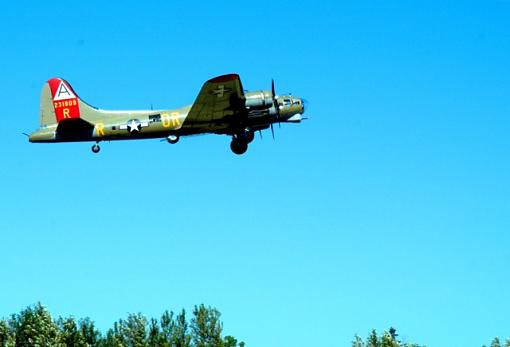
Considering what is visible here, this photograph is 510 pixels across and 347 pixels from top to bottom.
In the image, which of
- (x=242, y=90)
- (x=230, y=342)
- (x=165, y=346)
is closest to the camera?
(x=242, y=90)

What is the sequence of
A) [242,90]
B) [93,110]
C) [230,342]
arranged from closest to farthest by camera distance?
1. [242,90]
2. [93,110]
3. [230,342]

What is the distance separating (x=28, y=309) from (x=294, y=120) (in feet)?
77.0

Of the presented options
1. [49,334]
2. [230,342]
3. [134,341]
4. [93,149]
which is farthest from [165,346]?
[230,342]

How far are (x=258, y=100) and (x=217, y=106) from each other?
2.23 m

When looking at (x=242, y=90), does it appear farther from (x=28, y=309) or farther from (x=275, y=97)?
(x=28, y=309)

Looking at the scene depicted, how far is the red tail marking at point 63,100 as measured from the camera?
69250 mm

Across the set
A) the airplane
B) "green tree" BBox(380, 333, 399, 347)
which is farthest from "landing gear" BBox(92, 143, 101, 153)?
"green tree" BBox(380, 333, 399, 347)

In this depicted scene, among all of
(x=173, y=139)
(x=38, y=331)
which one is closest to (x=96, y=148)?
(x=173, y=139)

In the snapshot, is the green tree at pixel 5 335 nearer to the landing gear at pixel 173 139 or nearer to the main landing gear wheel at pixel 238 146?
the landing gear at pixel 173 139

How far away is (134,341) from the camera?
7331 cm

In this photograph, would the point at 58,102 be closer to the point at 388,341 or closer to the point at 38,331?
the point at 38,331

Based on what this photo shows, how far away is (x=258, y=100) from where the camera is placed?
213ft

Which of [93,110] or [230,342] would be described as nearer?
[93,110]

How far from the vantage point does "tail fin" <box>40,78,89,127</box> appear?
6844 cm
